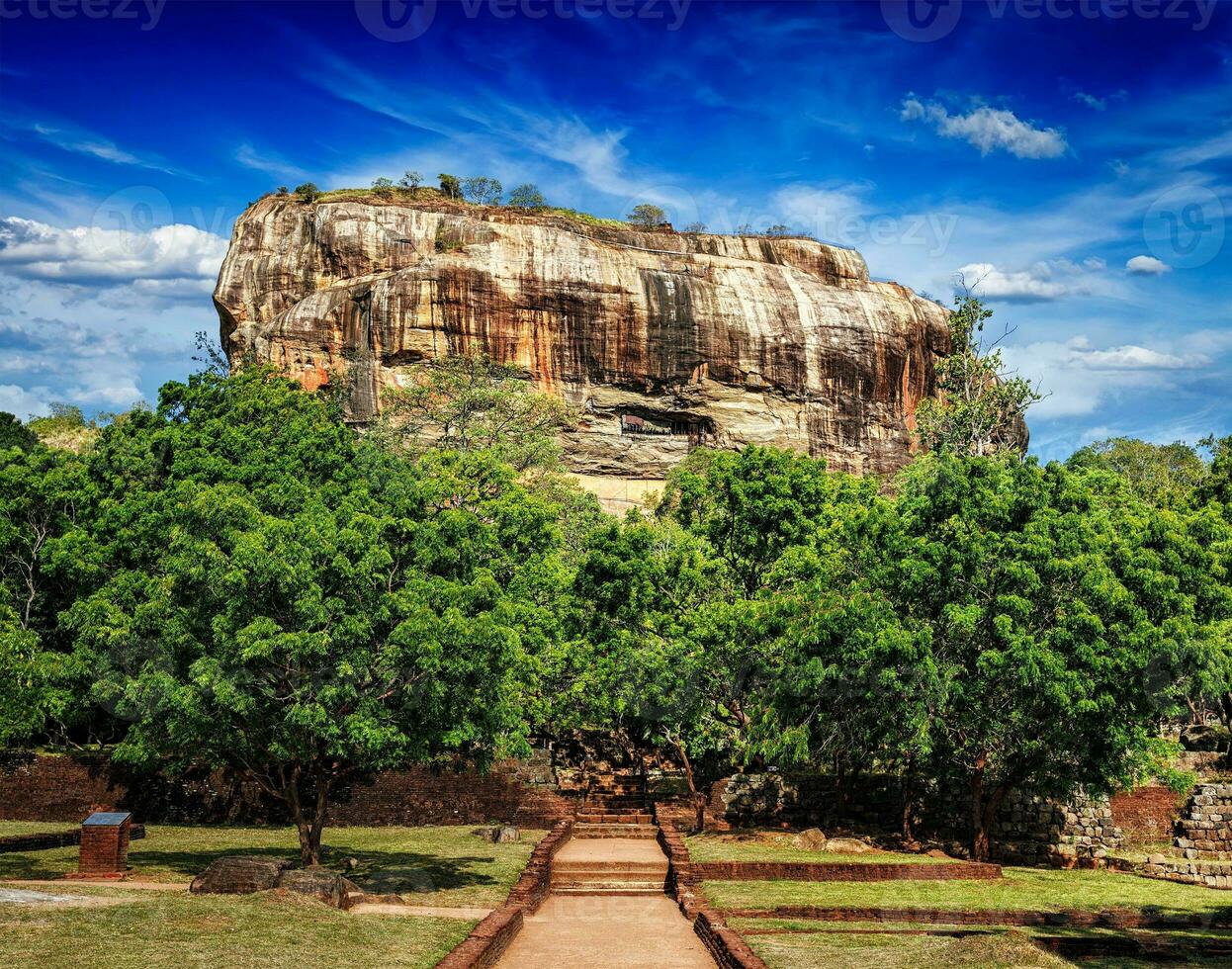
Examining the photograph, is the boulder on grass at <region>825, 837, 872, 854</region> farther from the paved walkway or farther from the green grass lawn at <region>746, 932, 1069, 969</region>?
the green grass lawn at <region>746, 932, 1069, 969</region>

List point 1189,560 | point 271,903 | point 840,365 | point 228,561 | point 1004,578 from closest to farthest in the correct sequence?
point 271,903
point 228,561
point 1004,578
point 1189,560
point 840,365

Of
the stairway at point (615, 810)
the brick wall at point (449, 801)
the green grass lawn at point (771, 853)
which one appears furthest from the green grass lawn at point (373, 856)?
the green grass lawn at point (771, 853)

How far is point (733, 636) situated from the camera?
22.1 metres

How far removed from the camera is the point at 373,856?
19.1m

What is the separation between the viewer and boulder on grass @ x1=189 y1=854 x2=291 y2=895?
13.6 metres

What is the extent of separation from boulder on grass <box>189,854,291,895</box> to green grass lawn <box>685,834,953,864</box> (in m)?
7.28

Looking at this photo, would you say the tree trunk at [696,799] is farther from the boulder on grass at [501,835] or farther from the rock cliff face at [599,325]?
the rock cliff face at [599,325]

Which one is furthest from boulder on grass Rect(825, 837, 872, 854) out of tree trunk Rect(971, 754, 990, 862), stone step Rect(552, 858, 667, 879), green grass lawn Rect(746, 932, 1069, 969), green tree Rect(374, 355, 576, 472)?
green tree Rect(374, 355, 576, 472)

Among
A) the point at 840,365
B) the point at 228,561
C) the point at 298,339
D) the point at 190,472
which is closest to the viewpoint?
the point at 228,561

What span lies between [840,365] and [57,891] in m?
49.0

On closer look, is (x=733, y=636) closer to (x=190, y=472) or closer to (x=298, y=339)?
(x=190, y=472)

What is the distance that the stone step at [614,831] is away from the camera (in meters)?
22.8

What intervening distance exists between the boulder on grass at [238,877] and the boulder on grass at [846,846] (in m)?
10.1

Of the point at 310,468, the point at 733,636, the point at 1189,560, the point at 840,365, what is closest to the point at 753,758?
the point at 733,636
